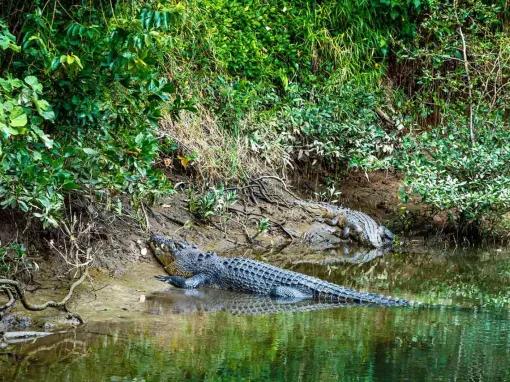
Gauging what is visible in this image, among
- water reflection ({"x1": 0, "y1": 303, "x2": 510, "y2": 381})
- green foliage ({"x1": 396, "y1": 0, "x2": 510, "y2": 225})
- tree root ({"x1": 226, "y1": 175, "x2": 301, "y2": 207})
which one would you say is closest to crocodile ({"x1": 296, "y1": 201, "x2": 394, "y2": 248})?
tree root ({"x1": 226, "y1": 175, "x2": 301, "y2": 207})

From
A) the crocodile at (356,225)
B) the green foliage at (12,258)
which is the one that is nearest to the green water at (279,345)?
the green foliage at (12,258)

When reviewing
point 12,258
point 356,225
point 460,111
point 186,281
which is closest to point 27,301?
point 12,258

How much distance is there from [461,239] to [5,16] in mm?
6781

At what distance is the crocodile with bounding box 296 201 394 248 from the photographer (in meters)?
11.1

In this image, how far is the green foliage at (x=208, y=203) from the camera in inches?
387

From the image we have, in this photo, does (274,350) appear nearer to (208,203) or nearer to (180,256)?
(180,256)

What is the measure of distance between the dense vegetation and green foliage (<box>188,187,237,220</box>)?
1.22ft

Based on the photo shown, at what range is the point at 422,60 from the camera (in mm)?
13820

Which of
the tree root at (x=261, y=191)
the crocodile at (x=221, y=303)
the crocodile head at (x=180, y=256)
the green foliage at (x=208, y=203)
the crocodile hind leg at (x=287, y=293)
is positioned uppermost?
the tree root at (x=261, y=191)

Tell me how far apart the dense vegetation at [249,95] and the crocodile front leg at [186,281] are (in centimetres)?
81

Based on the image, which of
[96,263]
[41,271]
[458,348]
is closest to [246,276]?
[96,263]

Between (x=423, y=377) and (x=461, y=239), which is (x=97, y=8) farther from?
(x=461, y=239)

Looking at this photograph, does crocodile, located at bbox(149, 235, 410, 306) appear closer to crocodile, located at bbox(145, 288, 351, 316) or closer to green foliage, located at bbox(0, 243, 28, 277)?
crocodile, located at bbox(145, 288, 351, 316)

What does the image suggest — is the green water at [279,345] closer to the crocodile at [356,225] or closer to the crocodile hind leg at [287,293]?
the crocodile hind leg at [287,293]
